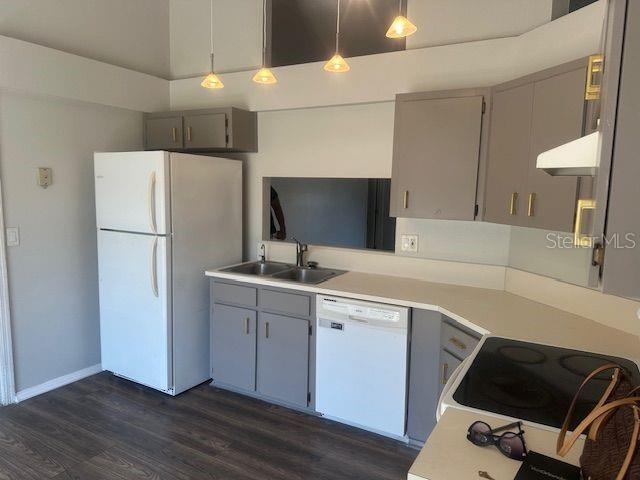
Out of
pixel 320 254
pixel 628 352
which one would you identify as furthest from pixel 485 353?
pixel 320 254

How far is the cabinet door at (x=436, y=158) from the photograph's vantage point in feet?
8.48

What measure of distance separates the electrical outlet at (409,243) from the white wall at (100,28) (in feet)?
9.04

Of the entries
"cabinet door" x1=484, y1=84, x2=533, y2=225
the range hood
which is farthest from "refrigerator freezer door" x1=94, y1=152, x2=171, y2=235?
the range hood

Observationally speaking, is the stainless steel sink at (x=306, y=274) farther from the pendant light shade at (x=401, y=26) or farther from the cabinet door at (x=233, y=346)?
the pendant light shade at (x=401, y=26)

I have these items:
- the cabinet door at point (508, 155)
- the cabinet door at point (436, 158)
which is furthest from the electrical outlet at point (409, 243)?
the cabinet door at point (508, 155)

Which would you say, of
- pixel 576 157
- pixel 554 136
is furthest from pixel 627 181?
pixel 554 136

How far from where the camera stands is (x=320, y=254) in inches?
139

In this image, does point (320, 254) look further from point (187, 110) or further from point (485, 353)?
point (485, 353)

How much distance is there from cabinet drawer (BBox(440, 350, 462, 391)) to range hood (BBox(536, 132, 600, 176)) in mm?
1672

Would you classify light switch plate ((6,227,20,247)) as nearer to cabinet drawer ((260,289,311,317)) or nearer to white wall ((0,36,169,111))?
white wall ((0,36,169,111))

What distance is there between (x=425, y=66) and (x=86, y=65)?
253cm

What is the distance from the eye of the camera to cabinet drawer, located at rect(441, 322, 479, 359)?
2211mm

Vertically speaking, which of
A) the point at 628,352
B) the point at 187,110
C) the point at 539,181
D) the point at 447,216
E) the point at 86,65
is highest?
the point at 86,65

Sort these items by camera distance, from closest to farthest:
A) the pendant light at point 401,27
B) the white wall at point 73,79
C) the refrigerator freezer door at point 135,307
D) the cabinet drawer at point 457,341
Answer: the pendant light at point 401,27 → the cabinet drawer at point 457,341 → the white wall at point 73,79 → the refrigerator freezer door at point 135,307
